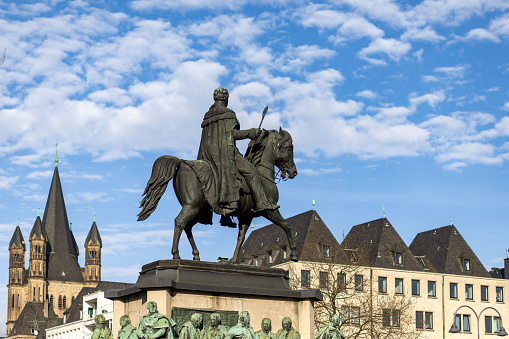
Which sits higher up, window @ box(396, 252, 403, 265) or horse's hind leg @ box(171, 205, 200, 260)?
window @ box(396, 252, 403, 265)

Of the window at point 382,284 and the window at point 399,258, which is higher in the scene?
the window at point 399,258

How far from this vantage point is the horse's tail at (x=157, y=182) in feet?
66.9

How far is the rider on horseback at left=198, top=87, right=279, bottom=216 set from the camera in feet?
67.9

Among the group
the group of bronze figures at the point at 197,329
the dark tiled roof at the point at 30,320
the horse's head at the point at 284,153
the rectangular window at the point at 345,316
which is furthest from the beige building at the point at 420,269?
the dark tiled roof at the point at 30,320

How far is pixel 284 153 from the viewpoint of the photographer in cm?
2175

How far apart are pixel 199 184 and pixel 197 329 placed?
3570mm

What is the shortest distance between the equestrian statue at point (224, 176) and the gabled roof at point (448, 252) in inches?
2898

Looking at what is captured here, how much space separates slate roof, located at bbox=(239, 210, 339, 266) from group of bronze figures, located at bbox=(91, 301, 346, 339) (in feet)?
209

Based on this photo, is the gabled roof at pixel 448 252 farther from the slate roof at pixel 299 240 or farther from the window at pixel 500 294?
the slate roof at pixel 299 240

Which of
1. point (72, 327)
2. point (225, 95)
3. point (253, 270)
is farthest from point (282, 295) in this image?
point (72, 327)

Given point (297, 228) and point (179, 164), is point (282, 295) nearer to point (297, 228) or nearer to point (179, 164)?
point (179, 164)

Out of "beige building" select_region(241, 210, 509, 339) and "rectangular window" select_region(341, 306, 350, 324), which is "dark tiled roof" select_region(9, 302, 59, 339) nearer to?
"beige building" select_region(241, 210, 509, 339)

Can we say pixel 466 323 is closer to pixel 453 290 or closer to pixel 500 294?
pixel 453 290

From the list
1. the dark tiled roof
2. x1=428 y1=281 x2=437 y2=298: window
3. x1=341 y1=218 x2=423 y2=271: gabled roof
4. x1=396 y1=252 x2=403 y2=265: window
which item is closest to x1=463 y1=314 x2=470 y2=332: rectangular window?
x1=428 y1=281 x2=437 y2=298: window
